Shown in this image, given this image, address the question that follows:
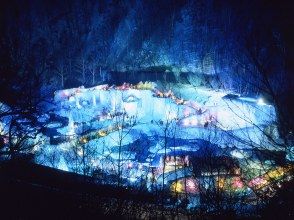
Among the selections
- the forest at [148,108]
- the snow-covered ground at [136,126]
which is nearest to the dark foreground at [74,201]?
the forest at [148,108]

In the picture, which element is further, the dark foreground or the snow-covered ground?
the snow-covered ground

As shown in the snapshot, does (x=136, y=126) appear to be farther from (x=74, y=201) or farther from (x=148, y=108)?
(x=74, y=201)

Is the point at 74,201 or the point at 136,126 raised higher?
the point at 136,126

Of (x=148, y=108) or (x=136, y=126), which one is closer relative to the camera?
(x=136, y=126)

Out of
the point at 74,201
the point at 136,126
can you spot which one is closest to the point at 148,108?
the point at 136,126

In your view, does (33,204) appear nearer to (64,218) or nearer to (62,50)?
(64,218)

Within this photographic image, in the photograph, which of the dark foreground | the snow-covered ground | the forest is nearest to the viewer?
the dark foreground

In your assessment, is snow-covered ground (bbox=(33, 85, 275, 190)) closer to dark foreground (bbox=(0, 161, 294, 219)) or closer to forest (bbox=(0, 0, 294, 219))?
forest (bbox=(0, 0, 294, 219))

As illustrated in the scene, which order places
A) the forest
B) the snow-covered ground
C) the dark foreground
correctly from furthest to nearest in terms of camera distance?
the snow-covered ground
the forest
the dark foreground

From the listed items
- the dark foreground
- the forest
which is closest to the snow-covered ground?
the forest

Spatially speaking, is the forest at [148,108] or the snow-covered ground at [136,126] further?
the snow-covered ground at [136,126]

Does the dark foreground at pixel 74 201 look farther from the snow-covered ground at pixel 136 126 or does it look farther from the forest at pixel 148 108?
the snow-covered ground at pixel 136 126
